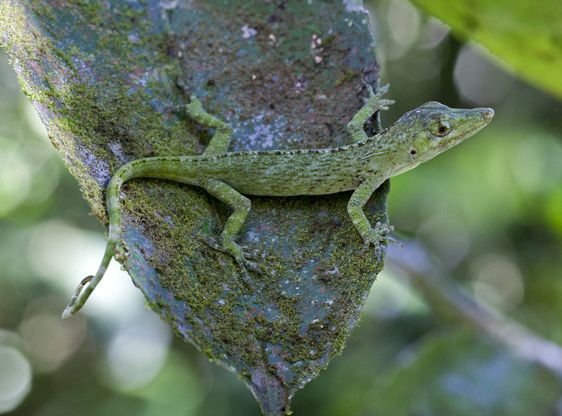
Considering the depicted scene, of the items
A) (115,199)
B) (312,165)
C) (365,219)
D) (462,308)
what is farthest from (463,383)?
(115,199)

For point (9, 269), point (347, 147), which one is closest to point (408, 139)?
point (347, 147)

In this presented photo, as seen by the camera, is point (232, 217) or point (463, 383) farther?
point (463, 383)

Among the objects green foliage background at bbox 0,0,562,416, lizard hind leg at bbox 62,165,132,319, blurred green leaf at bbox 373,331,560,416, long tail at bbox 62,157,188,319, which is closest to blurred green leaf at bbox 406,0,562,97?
long tail at bbox 62,157,188,319

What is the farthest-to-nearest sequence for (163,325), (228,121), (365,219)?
(163,325)
(228,121)
(365,219)

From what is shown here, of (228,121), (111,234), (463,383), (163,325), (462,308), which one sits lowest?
(163,325)

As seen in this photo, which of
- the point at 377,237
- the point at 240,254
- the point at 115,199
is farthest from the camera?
the point at 377,237

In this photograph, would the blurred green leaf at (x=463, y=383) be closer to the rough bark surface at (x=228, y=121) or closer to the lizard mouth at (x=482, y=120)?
the lizard mouth at (x=482, y=120)

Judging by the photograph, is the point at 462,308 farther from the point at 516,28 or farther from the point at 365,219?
the point at 516,28

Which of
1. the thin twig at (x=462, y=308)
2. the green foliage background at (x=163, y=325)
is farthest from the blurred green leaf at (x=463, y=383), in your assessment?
the green foliage background at (x=163, y=325)
